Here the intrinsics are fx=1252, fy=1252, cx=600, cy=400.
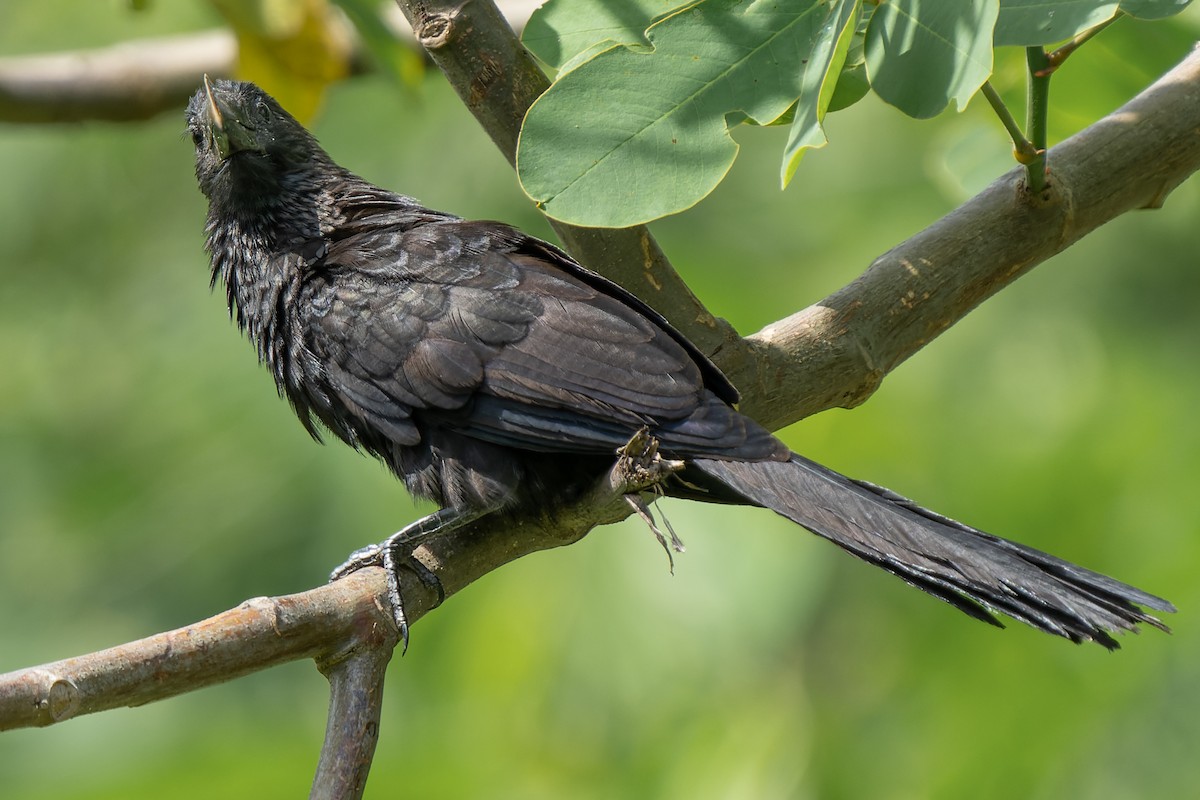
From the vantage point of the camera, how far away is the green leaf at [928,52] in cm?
206

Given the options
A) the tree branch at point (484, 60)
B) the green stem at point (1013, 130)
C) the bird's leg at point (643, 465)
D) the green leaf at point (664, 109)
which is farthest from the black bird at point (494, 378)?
the green stem at point (1013, 130)

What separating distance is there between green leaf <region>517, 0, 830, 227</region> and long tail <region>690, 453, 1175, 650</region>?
72cm

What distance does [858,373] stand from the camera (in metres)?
3.01

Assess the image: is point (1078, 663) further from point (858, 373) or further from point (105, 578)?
point (105, 578)

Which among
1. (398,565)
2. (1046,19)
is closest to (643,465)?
(398,565)

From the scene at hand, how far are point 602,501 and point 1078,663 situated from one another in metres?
2.36

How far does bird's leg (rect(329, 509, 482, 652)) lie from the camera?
2.66 m

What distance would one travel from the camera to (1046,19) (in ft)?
7.22

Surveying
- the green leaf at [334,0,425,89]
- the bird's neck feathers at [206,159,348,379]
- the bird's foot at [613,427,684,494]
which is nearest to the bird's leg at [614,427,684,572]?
the bird's foot at [613,427,684,494]

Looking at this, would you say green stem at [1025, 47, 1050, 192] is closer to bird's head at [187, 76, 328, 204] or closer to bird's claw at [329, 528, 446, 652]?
bird's claw at [329, 528, 446, 652]

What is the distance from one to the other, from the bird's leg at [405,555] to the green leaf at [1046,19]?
1616mm

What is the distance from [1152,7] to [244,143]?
2382 millimetres

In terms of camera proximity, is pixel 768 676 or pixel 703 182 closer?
pixel 703 182

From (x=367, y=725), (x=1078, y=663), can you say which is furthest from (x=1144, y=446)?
(x=367, y=725)
